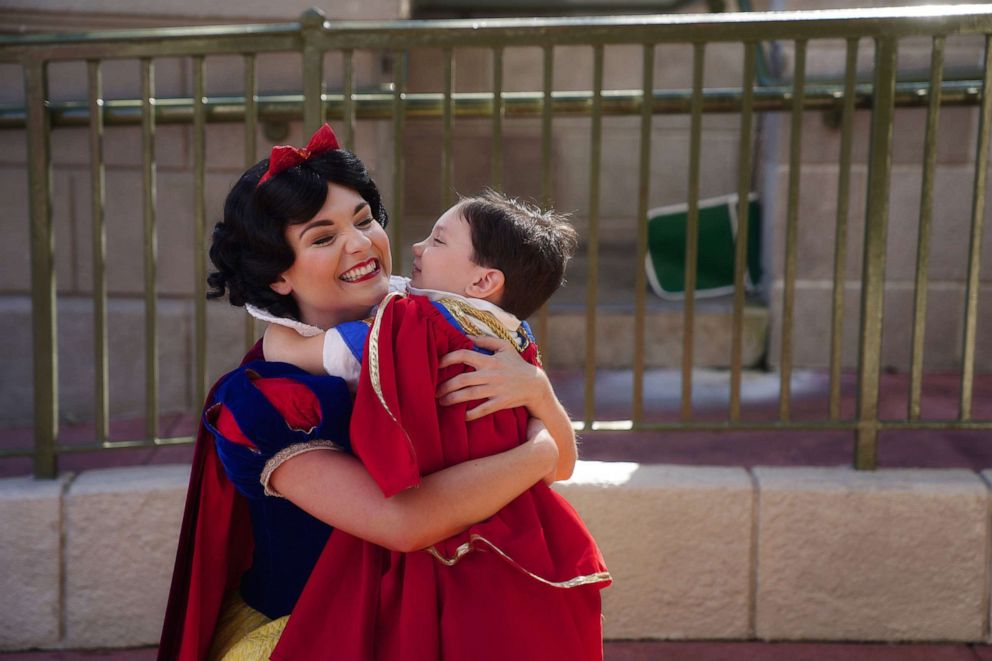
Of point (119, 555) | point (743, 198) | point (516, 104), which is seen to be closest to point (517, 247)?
point (743, 198)

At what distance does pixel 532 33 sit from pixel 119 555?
6.12 feet

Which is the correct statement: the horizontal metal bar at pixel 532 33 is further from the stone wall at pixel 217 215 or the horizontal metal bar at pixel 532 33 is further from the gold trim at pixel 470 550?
the gold trim at pixel 470 550

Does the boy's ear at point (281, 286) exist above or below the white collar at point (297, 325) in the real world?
above

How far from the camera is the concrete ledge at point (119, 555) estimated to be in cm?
309

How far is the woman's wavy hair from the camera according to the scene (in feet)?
5.67

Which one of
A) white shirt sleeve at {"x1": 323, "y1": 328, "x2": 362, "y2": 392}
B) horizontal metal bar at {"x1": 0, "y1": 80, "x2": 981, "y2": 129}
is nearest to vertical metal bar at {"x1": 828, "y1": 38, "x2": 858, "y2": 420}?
horizontal metal bar at {"x1": 0, "y1": 80, "x2": 981, "y2": 129}

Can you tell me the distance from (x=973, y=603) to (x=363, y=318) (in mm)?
2156

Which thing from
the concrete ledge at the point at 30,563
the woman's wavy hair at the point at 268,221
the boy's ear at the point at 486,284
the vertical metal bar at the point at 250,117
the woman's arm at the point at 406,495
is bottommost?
the concrete ledge at the point at 30,563

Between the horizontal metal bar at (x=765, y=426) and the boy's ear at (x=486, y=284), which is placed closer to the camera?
the boy's ear at (x=486, y=284)

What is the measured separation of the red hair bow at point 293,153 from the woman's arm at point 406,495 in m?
0.46

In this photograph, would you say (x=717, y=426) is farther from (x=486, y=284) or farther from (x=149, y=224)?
(x=149, y=224)

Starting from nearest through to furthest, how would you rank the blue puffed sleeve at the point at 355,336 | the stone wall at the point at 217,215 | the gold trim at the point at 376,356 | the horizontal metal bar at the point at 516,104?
the gold trim at the point at 376,356
the blue puffed sleeve at the point at 355,336
the horizontal metal bar at the point at 516,104
the stone wall at the point at 217,215

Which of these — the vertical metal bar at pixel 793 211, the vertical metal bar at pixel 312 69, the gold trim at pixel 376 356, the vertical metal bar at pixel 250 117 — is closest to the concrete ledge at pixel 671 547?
the vertical metal bar at pixel 793 211

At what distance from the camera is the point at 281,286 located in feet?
5.88
